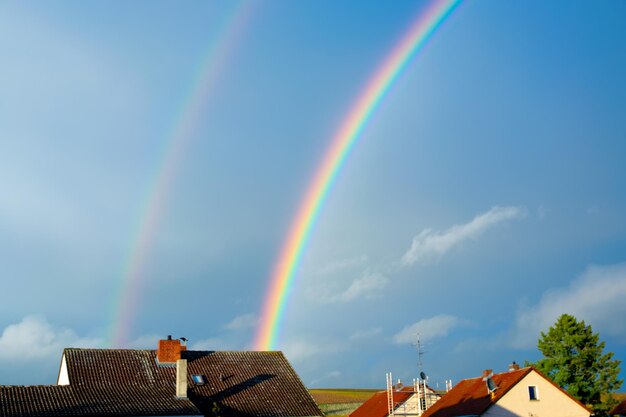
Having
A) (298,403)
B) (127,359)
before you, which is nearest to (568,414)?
(298,403)

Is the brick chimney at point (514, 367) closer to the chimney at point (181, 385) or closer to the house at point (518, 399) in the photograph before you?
the house at point (518, 399)

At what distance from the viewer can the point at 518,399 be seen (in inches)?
1799

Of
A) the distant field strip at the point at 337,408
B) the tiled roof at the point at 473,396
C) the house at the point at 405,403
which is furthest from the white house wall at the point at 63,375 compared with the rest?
the distant field strip at the point at 337,408

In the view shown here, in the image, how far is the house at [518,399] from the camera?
45.0 m

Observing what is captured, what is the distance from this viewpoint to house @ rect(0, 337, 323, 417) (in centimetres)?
3531

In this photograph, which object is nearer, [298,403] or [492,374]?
[298,403]

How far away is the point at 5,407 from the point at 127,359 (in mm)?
10171

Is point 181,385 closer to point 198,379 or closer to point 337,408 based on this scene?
point 198,379

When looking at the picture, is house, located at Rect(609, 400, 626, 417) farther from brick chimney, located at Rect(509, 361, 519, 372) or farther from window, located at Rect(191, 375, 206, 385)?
window, located at Rect(191, 375, 206, 385)

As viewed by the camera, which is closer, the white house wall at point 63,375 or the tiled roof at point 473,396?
the white house wall at point 63,375

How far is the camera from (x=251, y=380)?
44062mm

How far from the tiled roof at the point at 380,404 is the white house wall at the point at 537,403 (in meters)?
13.1

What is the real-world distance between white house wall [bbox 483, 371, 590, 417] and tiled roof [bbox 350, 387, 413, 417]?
1313cm

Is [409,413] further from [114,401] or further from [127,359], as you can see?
[114,401]
